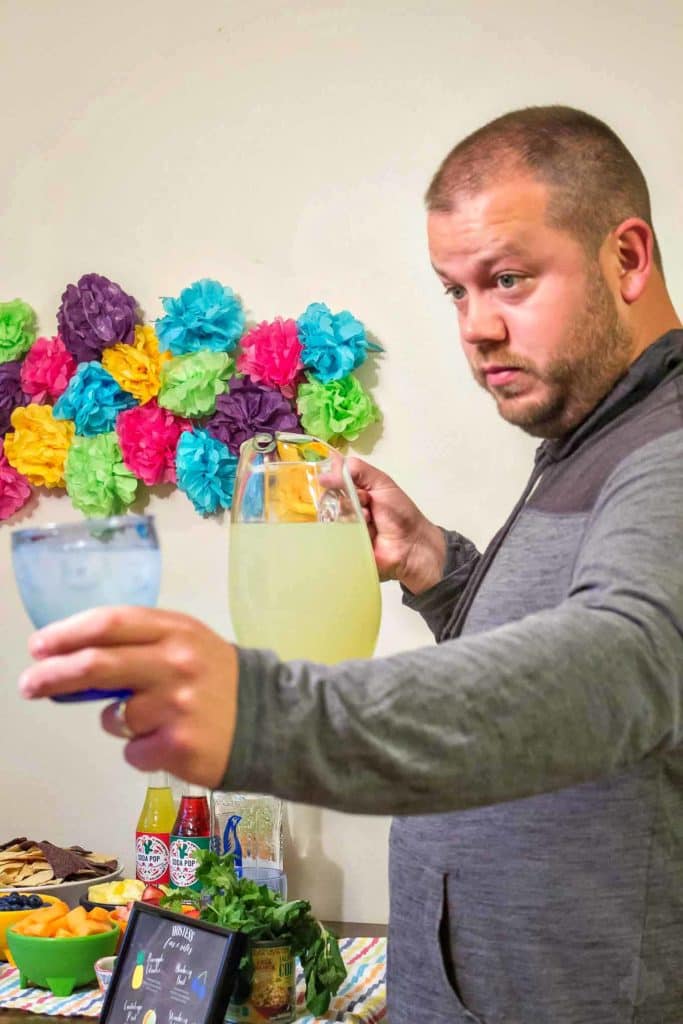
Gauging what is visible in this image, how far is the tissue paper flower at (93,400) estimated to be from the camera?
218cm

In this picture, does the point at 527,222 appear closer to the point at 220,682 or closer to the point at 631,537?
the point at 631,537

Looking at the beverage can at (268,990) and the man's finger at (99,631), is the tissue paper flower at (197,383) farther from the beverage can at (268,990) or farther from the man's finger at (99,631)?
the man's finger at (99,631)

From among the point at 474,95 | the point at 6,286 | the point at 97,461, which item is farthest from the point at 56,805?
the point at 474,95

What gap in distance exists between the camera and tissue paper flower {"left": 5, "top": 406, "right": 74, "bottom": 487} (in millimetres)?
2209

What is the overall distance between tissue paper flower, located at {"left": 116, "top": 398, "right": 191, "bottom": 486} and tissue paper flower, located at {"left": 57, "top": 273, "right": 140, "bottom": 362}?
13cm

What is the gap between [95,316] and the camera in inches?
85.4

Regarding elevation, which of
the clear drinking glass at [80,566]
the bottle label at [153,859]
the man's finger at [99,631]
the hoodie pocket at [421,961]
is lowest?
the bottle label at [153,859]

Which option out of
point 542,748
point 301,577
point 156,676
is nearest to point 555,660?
point 542,748

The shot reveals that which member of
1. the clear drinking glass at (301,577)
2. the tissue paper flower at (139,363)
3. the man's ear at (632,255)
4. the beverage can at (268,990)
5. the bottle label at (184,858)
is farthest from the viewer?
the tissue paper flower at (139,363)

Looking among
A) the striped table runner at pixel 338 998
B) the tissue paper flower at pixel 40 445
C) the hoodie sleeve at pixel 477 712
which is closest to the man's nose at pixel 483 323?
the hoodie sleeve at pixel 477 712

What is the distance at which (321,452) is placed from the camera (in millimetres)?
1097

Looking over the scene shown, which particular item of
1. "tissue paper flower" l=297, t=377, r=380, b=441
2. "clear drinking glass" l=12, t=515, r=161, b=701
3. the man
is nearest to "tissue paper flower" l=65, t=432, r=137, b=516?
"tissue paper flower" l=297, t=377, r=380, b=441

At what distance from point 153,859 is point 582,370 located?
1.25 metres

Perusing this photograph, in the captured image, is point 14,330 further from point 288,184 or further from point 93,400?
point 288,184
